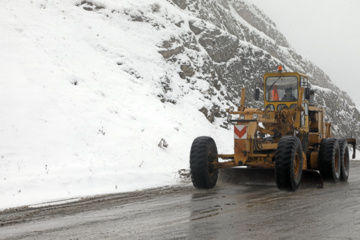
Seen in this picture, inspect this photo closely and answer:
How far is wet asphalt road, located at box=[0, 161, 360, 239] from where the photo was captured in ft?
17.8

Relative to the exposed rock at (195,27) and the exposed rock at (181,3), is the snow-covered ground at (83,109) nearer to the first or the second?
the exposed rock at (195,27)

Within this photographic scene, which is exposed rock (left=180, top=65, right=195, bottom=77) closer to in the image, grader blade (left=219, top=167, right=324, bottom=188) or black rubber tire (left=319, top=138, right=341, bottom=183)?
black rubber tire (left=319, top=138, right=341, bottom=183)

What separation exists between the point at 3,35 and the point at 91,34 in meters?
6.80

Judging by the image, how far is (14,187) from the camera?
34.7 feet

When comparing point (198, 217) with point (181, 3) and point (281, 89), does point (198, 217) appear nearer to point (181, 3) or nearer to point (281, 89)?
point (281, 89)

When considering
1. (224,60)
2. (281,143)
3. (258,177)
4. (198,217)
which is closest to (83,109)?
(258,177)

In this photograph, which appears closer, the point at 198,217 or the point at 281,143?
the point at 198,217

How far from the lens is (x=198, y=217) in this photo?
6531 mm

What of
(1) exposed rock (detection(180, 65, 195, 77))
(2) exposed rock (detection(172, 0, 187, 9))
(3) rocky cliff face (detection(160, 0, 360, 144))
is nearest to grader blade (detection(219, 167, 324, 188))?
(3) rocky cliff face (detection(160, 0, 360, 144))

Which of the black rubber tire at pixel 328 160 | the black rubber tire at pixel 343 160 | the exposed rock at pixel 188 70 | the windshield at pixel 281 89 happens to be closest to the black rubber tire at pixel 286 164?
the windshield at pixel 281 89

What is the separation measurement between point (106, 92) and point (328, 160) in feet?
38.3

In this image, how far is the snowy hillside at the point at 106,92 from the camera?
1280 centimetres

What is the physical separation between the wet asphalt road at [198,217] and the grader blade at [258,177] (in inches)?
33.3

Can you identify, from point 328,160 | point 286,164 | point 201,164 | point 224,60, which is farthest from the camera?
point 224,60
